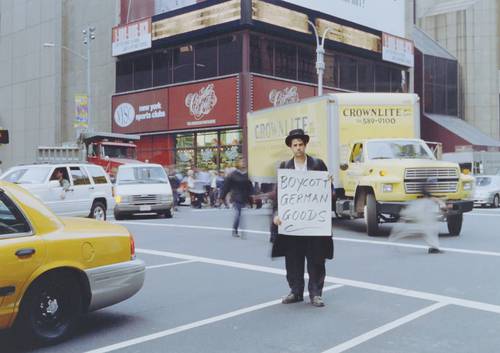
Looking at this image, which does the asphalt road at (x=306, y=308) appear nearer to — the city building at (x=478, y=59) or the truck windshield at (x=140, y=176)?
the truck windshield at (x=140, y=176)

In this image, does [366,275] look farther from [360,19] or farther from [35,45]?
[35,45]

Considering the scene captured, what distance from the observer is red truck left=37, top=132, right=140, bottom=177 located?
2641 centimetres

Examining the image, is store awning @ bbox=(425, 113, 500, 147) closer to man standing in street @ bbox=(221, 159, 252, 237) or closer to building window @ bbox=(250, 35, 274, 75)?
building window @ bbox=(250, 35, 274, 75)

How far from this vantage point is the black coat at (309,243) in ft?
20.6

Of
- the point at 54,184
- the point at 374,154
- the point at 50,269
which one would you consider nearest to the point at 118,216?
the point at 54,184

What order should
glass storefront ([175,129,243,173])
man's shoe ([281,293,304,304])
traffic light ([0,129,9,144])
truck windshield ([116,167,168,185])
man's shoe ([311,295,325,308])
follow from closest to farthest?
man's shoe ([311,295,325,308]) → man's shoe ([281,293,304,304]) → traffic light ([0,129,9,144]) → truck windshield ([116,167,168,185]) → glass storefront ([175,129,243,173])

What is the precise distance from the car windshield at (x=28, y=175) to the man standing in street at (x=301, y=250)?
422 inches

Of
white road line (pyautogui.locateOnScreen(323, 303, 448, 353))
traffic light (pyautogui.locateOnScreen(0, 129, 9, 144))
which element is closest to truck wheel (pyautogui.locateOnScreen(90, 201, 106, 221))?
traffic light (pyautogui.locateOnScreen(0, 129, 9, 144))

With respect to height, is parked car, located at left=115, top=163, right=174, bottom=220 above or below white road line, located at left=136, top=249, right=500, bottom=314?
above

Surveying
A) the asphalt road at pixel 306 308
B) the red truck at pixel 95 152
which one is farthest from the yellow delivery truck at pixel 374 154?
the red truck at pixel 95 152

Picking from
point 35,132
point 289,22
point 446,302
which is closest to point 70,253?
point 446,302

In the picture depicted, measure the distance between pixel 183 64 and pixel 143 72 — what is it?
11.9 feet

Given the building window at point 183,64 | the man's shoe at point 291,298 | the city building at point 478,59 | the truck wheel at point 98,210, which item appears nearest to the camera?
the man's shoe at point 291,298

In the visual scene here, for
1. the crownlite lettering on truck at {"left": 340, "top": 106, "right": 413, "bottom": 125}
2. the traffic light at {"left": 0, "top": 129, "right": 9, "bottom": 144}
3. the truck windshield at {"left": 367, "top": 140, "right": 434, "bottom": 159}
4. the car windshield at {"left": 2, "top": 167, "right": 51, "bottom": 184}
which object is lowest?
the car windshield at {"left": 2, "top": 167, "right": 51, "bottom": 184}
